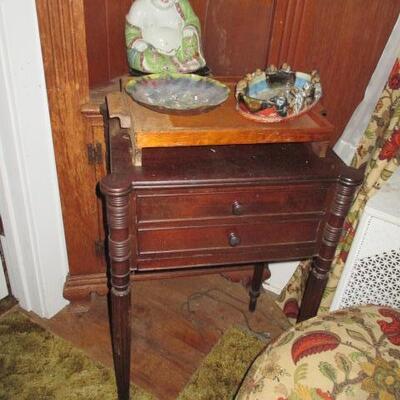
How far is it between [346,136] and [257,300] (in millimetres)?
767

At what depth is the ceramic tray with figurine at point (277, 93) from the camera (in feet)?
3.23

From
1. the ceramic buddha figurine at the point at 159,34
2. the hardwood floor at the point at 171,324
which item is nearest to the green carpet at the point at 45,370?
the hardwood floor at the point at 171,324

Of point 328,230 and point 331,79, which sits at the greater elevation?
point 331,79

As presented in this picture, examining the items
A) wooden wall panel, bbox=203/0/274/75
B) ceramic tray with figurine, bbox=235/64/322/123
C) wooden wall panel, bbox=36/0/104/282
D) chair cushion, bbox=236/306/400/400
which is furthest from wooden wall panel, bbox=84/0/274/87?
chair cushion, bbox=236/306/400/400

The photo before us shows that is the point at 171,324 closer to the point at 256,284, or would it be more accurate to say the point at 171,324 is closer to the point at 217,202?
the point at 256,284

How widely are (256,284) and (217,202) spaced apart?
0.77 metres

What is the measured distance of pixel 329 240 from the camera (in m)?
1.09

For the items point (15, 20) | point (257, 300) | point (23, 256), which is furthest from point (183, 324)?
point (15, 20)

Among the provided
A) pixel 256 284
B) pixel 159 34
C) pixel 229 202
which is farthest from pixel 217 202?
pixel 256 284

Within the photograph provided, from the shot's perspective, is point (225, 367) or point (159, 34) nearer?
point (159, 34)

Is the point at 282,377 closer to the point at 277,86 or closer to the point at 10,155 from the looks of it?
the point at 277,86

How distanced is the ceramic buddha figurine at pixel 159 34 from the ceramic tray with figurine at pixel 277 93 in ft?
0.84

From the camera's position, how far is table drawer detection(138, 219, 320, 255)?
1017 mm

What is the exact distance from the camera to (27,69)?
116 centimetres
